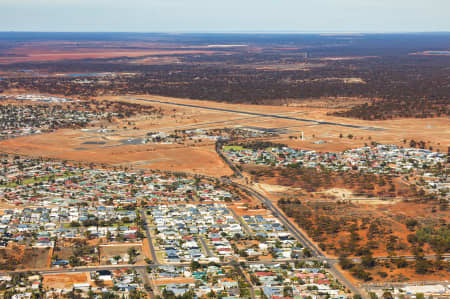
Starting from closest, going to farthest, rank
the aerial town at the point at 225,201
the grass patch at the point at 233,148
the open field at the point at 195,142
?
the aerial town at the point at 225,201, the open field at the point at 195,142, the grass patch at the point at 233,148

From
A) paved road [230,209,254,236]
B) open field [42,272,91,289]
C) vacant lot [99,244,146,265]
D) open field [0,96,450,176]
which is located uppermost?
open field [42,272,91,289]

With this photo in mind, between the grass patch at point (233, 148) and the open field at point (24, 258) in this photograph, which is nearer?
the open field at point (24, 258)

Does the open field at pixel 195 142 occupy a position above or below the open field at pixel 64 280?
below

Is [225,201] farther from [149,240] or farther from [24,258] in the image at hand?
[24,258]

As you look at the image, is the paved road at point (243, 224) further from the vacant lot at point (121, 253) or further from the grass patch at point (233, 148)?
the grass patch at point (233, 148)

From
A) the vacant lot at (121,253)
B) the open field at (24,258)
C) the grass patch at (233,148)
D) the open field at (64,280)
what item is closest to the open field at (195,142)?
the grass patch at (233,148)

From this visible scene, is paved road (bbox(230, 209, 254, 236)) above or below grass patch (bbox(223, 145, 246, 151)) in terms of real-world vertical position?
above

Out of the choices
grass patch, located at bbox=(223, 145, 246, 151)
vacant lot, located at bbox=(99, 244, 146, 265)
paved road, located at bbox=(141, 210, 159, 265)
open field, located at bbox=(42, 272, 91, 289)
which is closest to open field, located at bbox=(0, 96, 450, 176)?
grass patch, located at bbox=(223, 145, 246, 151)

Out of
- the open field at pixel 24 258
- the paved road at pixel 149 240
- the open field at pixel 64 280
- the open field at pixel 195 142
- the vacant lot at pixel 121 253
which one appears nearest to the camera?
the open field at pixel 64 280

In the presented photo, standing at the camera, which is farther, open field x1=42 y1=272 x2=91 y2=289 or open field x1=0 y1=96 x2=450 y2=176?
open field x1=0 y1=96 x2=450 y2=176

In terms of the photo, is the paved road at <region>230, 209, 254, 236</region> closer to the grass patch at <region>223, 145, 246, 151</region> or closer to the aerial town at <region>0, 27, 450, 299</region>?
the aerial town at <region>0, 27, 450, 299</region>

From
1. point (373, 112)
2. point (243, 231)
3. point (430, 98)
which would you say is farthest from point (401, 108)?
point (243, 231)
